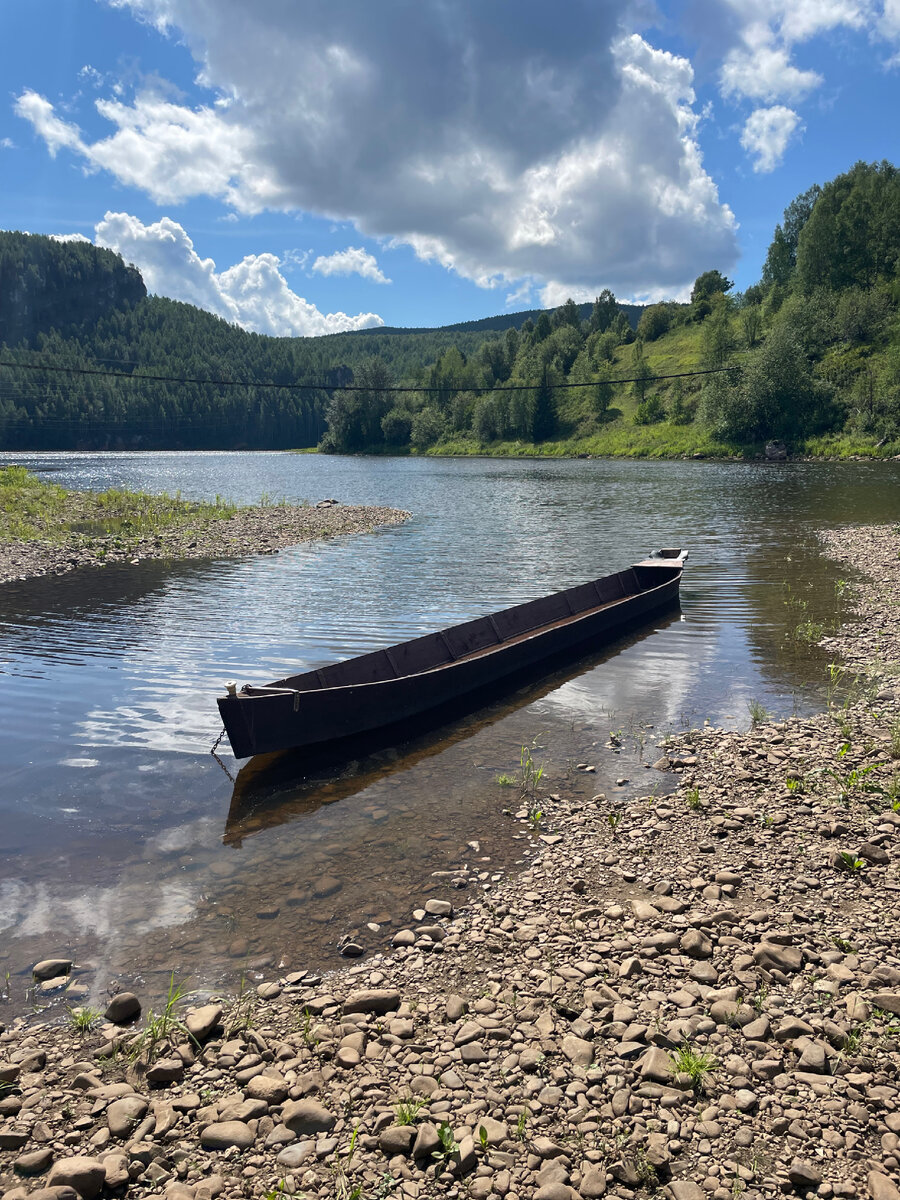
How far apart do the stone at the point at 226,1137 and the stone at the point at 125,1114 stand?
53cm

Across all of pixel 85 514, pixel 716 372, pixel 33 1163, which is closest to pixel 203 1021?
pixel 33 1163

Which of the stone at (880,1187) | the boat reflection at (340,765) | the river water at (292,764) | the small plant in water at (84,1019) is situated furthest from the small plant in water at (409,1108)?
the boat reflection at (340,765)

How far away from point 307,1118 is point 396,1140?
0.62 m

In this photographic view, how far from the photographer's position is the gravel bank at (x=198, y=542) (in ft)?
90.4

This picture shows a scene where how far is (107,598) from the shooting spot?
2252 centimetres

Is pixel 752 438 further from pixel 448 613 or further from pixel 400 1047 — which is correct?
pixel 400 1047

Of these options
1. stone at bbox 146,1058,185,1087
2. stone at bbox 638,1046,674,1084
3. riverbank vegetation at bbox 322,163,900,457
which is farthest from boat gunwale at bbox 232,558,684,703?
riverbank vegetation at bbox 322,163,900,457

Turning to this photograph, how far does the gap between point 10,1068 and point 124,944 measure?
1.76m

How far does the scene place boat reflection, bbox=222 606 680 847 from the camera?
32.3 ft

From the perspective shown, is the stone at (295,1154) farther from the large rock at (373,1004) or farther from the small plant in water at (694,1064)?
the small plant in water at (694,1064)

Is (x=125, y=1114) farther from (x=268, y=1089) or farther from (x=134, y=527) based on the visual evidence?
(x=134, y=527)

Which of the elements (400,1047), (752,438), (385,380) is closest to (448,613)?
(400,1047)

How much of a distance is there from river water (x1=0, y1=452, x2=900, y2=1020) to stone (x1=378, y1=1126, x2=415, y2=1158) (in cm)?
228

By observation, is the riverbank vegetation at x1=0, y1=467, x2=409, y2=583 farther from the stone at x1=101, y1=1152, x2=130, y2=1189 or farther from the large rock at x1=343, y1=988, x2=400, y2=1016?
the stone at x1=101, y1=1152, x2=130, y2=1189
